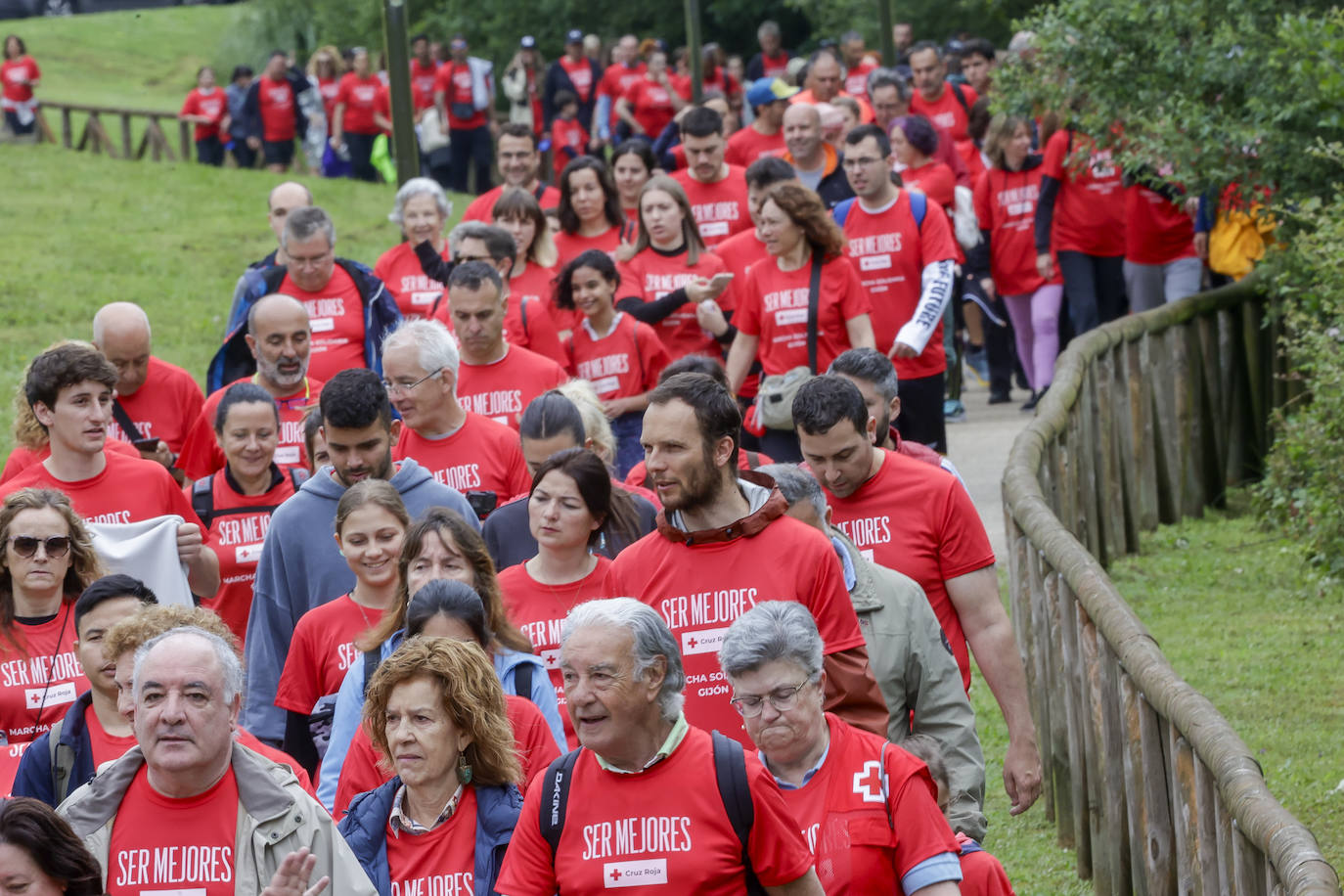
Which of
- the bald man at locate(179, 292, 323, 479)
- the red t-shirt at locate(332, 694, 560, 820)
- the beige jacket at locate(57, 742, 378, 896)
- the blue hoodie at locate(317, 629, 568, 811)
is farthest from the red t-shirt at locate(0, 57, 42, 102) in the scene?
the beige jacket at locate(57, 742, 378, 896)

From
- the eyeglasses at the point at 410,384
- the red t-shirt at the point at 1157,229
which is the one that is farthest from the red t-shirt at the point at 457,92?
the eyeglasses at the point at 410,384

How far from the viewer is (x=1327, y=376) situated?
1005 cm

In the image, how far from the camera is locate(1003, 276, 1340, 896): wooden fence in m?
5.95

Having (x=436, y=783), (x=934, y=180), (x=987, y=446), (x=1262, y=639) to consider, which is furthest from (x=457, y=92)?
(x=436, y=783)

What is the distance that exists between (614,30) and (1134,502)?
87.7 feet

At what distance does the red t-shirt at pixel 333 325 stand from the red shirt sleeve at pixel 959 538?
4.36 metres

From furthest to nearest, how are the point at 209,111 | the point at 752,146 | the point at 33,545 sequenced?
1. the point at 209,111
2. the point at 752,146
3. the point at 33,545

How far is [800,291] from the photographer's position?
33.1 feet

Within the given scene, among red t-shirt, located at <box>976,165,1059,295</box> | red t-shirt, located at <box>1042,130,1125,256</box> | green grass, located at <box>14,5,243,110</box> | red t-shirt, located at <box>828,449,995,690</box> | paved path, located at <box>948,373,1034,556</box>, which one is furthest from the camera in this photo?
green grass, located at <box>14,5,243,110</box>

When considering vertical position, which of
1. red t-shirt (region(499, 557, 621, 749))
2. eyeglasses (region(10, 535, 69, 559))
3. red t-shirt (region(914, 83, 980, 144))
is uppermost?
red t-shirt (region(914, 83, 980, 144))

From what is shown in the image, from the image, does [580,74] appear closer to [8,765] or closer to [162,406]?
[162,406]

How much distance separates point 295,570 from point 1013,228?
973 cm

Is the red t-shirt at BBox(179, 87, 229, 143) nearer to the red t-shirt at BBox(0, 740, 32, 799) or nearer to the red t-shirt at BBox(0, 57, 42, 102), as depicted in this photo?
the red t-shirt at BBox(0, 57, 42, 102)

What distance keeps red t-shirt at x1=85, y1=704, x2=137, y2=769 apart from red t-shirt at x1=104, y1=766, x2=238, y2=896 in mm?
818
